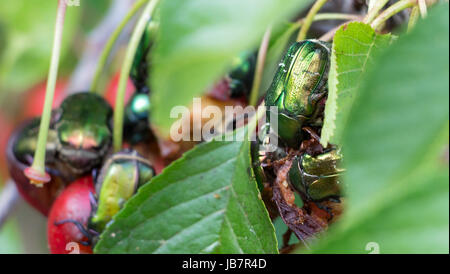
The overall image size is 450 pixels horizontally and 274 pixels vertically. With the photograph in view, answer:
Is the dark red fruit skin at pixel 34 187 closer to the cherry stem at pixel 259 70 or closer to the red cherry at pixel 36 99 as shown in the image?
the cherry stem at pixel 259 70

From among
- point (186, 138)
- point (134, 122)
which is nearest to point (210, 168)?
point (186, 138)

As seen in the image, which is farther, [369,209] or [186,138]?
A: [186,138]

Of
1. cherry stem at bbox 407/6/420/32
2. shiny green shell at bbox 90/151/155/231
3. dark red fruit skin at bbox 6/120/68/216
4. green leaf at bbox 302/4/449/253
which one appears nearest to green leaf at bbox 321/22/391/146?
cherry stem at bbox 407/6/420/32

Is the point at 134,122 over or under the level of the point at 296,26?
under

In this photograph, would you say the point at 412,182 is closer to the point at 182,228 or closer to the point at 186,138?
the point at 182,228

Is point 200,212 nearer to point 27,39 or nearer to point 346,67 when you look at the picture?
point 346,67

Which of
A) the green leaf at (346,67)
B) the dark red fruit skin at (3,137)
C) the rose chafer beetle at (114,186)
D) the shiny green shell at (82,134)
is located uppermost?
the green leaf at (346,67)

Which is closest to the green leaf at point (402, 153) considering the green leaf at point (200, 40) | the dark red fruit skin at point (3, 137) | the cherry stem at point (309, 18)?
the green leaf at point (200, 40)
